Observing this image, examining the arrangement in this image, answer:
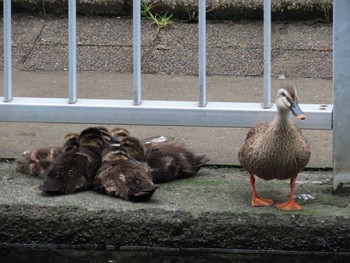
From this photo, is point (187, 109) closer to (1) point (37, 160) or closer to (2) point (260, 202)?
(2) point (260, 202)

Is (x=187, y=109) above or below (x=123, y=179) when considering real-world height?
above

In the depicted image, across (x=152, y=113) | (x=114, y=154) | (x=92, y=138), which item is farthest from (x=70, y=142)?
(x=152, y=113)

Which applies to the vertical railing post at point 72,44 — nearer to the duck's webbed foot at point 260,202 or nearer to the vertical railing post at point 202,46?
the vertical railing post at point 202,46

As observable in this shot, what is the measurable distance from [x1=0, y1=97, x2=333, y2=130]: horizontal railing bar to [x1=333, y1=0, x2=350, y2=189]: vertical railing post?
96 mm

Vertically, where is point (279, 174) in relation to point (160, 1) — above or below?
below

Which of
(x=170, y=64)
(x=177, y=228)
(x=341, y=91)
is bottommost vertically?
(x=177, y=228)

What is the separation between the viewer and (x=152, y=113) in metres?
5.54

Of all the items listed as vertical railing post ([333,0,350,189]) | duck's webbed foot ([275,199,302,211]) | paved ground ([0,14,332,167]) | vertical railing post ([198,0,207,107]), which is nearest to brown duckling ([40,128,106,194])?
vertical railing post ([198,0,207,107])

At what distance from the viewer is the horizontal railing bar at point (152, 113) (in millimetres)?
5500

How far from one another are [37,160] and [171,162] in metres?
0.70

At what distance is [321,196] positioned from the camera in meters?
5.46

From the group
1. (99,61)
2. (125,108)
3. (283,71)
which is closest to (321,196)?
(125,108)

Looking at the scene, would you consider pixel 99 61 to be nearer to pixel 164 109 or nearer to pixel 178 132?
pixel 178 132

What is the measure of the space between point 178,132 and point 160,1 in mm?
2119
